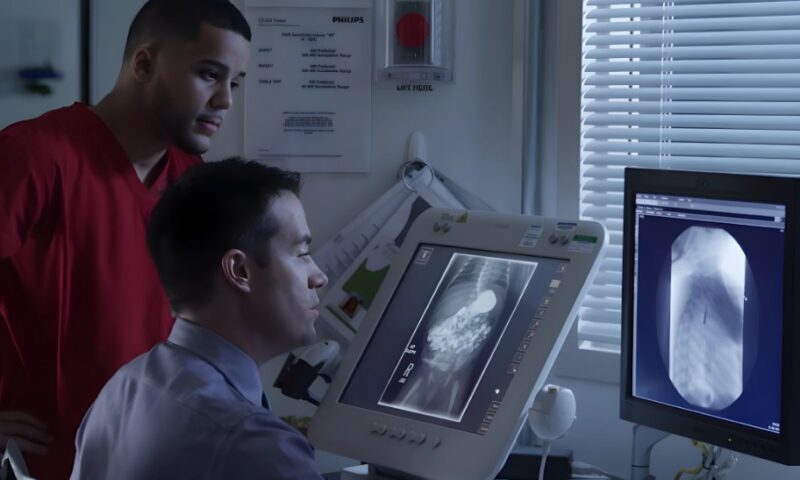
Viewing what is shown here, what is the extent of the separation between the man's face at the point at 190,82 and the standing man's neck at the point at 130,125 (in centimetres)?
3

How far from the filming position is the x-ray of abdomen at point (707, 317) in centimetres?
162

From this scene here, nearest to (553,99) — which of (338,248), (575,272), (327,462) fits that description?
(338,248)

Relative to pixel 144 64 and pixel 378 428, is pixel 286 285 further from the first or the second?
pixel 144 64

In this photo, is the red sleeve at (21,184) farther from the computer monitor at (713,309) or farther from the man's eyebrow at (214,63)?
the computer monitor at (713,309)

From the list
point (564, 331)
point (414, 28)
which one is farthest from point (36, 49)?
point (564, 331)

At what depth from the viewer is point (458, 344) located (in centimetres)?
167

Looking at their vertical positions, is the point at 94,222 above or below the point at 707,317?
above

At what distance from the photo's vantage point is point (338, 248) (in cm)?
234

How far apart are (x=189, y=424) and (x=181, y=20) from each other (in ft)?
3.23

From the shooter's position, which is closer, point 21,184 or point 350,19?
point 21,184

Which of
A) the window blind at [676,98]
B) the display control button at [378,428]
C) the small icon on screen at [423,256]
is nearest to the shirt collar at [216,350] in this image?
the display control button at [378,428]

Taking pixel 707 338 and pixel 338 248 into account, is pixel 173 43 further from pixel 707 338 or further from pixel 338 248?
pixel 707 338

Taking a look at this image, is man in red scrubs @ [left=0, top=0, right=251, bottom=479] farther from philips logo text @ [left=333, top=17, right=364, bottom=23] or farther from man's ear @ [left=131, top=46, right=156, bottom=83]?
philips logo text @ [left=333, top=17, right=364, bottom=23]

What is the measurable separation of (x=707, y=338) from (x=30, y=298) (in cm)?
118
